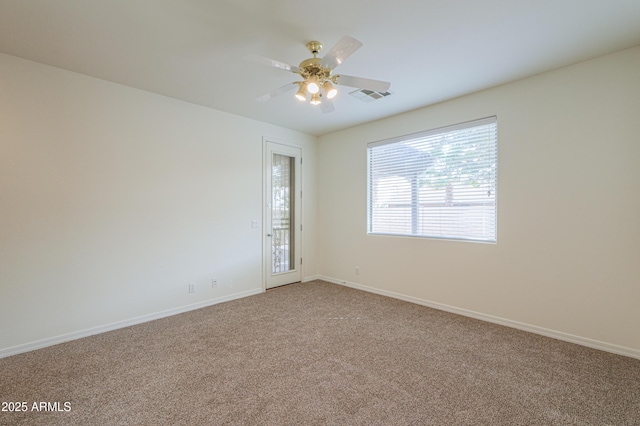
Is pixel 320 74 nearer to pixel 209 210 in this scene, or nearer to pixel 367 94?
pixel 367 94

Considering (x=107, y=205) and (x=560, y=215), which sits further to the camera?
(x=107, y=205)

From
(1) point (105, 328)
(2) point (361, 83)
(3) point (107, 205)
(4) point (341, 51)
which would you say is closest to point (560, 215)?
(2) point (361, 83)

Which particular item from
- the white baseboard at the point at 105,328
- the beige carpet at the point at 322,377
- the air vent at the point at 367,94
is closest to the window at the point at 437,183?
the air vent at the point at 367,94

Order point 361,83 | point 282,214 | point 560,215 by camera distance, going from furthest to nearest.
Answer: point 282,214
point 560,215
point 361,83

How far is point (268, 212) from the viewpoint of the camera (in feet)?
15.2

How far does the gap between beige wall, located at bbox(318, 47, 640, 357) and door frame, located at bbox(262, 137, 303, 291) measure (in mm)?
2200

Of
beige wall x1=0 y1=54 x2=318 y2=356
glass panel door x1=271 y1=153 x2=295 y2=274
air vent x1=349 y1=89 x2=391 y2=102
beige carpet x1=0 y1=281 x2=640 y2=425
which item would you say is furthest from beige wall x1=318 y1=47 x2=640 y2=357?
beige wall x1=0 y1=54 x2=318 y2=356

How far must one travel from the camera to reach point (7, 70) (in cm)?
257

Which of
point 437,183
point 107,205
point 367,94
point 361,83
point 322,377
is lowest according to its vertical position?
point 322,377

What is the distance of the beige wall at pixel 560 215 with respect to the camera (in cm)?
250

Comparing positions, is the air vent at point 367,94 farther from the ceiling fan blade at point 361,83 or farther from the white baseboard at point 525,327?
the white baseboard at point 525,327

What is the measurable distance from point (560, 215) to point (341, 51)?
8.94 feet

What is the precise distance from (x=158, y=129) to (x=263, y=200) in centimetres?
175

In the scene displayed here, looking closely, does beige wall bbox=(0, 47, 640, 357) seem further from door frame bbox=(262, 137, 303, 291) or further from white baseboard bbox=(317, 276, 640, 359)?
door frame bbox=(262, 137, 303, 291)
